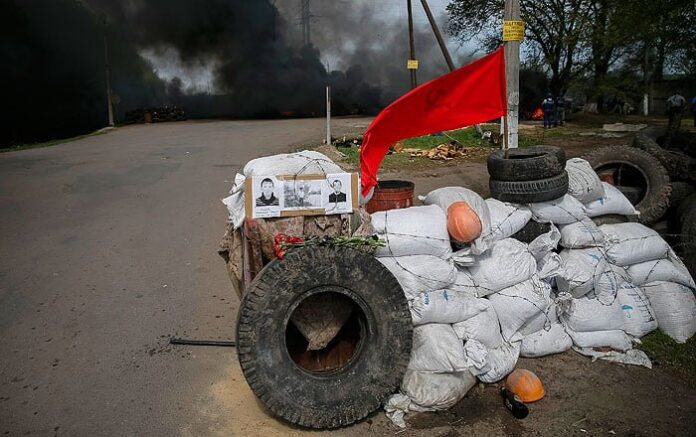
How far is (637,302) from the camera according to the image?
438 centimetres

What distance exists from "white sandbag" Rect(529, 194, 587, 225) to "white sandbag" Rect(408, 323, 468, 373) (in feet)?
4.87

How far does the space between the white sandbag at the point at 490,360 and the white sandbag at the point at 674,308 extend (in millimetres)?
1444

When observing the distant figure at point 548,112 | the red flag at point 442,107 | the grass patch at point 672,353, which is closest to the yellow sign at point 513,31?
the red flag at point 442,107

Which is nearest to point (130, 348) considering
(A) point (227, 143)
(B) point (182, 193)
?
(B) point (182, 193)

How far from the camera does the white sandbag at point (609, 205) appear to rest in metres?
4.94

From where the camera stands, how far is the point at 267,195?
11.6 feet

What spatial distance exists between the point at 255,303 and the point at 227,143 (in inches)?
474

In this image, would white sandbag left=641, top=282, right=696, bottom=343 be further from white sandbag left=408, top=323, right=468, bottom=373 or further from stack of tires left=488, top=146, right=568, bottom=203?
white sandbag left=408, top=323, right=468, bottom=373

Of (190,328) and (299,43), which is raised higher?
(299,43)

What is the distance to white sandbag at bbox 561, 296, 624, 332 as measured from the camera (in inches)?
165

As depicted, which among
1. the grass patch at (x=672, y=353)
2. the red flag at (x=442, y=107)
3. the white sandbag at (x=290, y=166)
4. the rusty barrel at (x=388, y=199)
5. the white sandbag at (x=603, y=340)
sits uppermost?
the red flag at (x=442, y=107)

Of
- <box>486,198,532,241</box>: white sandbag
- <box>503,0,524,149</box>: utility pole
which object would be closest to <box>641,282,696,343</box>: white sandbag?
<box>486,198,532,241</box>: white sandbag

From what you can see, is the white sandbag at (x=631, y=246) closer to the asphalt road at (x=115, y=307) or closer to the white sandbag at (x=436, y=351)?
the white sandbag at (x=436, y=351)

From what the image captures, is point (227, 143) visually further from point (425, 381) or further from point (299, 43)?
point (299, 43)
